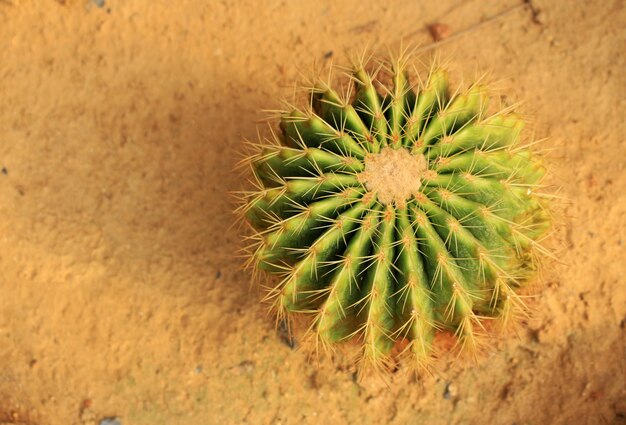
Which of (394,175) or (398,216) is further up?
(394,175)

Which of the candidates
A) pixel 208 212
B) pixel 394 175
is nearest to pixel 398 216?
pixel 394 175

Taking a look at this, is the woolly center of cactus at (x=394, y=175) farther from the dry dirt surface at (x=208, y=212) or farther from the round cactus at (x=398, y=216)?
the dry dirt surface at (x=208, y=212)

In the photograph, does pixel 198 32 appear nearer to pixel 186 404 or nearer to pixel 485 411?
pixel 186 404

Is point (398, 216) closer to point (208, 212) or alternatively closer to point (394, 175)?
point (394, 175)

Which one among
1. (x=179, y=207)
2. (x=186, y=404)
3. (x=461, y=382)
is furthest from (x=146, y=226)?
(x=461, y=382)

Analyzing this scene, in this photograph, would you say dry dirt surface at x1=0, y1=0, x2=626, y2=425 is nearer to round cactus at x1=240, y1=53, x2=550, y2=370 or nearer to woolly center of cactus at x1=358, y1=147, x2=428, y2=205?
round cactus at x1=240, y1=53, x2=550, y2=370

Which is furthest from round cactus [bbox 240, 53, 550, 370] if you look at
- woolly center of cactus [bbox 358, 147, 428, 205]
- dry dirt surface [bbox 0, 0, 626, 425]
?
dry dirt surface [bbox 0, 0, 626, 425]

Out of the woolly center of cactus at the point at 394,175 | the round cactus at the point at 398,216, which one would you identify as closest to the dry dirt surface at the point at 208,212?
the round cactus at the point at 398,216
